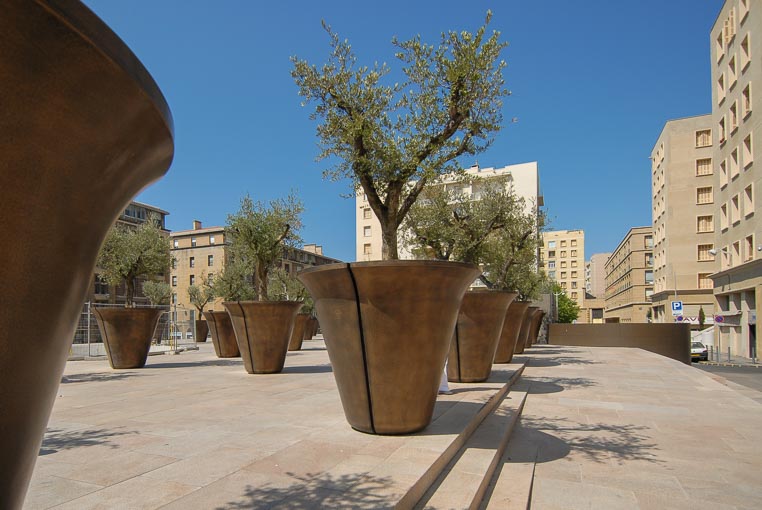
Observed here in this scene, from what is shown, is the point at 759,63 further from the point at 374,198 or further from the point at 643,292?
the point at 643,292

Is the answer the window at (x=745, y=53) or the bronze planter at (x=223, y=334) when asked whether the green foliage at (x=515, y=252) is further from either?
the window at (x=745, y=53)

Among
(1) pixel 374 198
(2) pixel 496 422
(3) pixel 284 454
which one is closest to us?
(3) pixel 284 454

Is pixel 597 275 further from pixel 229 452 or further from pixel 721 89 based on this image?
pixel 229 452

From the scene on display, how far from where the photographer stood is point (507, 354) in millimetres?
12391

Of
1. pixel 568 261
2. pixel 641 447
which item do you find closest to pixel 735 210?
pixel 641 447

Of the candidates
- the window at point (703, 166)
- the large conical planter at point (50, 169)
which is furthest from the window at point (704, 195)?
the large conical planter at point (50, 169)

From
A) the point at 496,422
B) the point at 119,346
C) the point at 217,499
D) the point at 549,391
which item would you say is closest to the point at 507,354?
the point at 549,391

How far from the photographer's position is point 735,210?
29.7 metres

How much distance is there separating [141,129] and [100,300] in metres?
55.9

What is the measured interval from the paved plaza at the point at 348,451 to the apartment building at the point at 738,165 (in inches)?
951

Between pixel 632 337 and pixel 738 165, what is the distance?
11.8m

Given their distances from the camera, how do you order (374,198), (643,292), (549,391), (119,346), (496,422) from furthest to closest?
(643,292), (119,346), (549,391), (374,198), (496,422)

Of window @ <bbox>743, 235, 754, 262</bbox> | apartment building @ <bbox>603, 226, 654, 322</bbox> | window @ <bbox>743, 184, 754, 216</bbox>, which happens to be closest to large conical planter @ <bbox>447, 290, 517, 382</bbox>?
window @ <bbox>743, 184, 754, 216</bbox>

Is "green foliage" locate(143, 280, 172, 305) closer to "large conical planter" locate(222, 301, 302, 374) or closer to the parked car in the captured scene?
"large conical planter" locate(222, 301, 302, 374)
